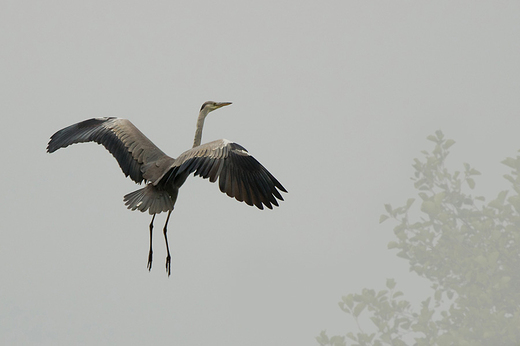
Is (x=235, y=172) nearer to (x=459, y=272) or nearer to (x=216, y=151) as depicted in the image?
(x=216, y=151)

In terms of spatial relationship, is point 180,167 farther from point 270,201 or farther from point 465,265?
point 465,265

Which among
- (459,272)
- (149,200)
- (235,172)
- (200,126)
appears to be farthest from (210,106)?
(459,272)

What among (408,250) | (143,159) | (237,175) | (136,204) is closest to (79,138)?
(143,159)

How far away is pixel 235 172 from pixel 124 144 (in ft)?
8.00

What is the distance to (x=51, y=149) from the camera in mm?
8875

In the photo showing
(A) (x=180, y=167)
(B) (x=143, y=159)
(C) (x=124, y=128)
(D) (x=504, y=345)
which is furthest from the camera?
(D) (x=504, y=345)

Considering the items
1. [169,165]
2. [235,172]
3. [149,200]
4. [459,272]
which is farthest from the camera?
[459,272]

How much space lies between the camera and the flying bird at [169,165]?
22.0ft

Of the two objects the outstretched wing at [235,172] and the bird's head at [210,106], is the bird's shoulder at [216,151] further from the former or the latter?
the bird's head at [210,106]

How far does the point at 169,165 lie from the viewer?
809 centimetres

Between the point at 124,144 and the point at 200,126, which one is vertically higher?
the point at 200,126

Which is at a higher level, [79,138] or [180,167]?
[79,138]

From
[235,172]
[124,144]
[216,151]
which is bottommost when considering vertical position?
[235,172]

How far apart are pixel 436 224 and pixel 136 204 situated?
60.2 feet
